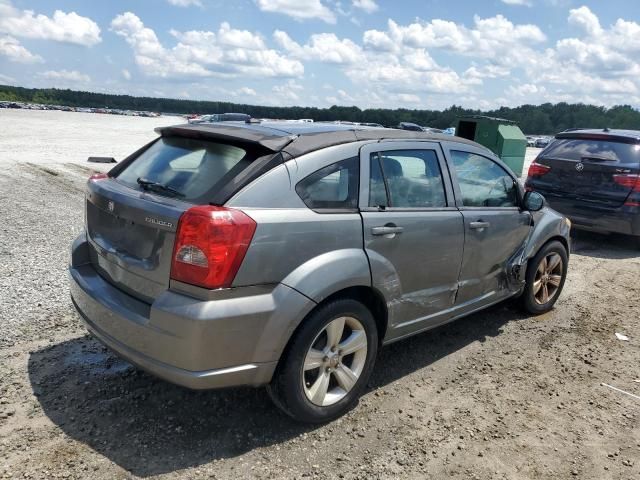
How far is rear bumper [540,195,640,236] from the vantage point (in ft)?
24.6

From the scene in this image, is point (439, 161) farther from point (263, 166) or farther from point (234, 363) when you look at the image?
point (234, 363)

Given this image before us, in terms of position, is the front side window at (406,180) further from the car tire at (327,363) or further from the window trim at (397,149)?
the car tire at (327,363)

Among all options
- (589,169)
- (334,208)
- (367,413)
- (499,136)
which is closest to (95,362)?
(367,413)

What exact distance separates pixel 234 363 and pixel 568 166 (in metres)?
6.95

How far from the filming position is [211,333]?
2.57 m

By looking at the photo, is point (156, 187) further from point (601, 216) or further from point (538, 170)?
point (538, 170)

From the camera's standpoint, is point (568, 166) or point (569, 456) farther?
point (568, 166)

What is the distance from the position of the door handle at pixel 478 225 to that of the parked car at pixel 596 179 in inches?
179

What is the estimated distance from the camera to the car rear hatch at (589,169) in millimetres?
7555

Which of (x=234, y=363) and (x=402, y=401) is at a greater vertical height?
(x=234, y=363)

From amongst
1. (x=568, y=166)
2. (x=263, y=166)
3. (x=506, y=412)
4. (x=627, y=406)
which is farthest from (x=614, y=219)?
(x=263, y=166)

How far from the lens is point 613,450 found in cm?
310

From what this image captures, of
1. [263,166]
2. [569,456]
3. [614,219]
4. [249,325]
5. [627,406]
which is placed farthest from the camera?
[614,219]

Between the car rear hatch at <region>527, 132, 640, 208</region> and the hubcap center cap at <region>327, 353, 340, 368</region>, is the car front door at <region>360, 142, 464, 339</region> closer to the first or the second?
the hubcap center cap at <region>327, 353, 340, 368</region>
